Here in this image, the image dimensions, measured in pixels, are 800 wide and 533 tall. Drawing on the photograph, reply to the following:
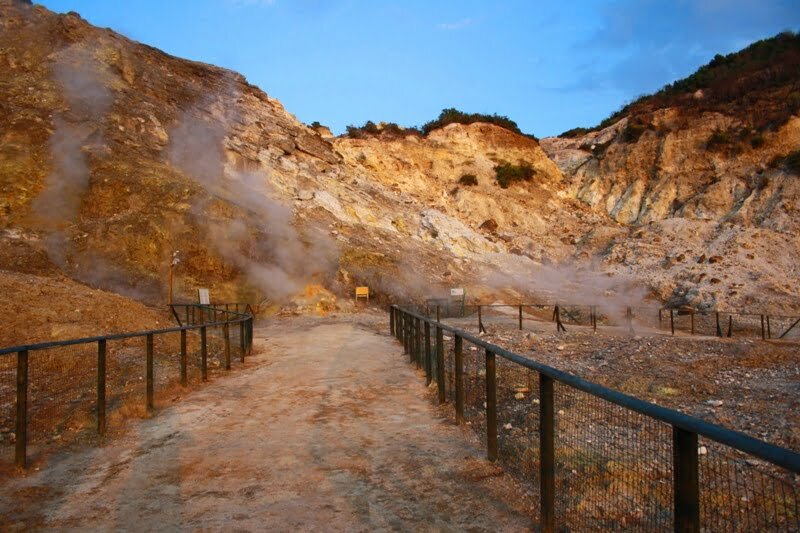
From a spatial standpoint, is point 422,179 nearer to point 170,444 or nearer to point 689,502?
point 170,444

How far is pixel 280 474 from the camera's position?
4.27 metres

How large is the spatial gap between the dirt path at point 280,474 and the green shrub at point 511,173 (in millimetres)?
38709

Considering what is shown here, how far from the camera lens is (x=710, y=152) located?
126 ft

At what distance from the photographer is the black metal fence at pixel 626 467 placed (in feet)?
6.88

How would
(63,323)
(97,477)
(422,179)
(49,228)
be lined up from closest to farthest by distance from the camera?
(97,477) → (63,323) → (49,228) → (422,179)

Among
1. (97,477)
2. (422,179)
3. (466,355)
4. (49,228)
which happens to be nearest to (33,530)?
(97,477)

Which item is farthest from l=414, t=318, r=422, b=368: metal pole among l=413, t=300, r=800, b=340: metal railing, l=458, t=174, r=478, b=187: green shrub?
l=458, t=174, r=478, b=187: green shrub

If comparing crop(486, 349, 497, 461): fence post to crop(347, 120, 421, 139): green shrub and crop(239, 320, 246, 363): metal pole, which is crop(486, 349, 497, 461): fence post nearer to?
crop(239, 320, 246, 363): metal pole

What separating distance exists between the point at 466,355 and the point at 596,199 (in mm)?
35716

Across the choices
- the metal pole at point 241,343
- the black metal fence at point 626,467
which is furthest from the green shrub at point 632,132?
the black metal fence at point 626,467

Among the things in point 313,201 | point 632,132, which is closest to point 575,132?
point 632,132

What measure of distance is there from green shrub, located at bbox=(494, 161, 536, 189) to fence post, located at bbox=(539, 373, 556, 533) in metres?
41.8

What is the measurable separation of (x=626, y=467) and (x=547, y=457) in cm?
155

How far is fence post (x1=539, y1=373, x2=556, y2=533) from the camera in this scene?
316cm
